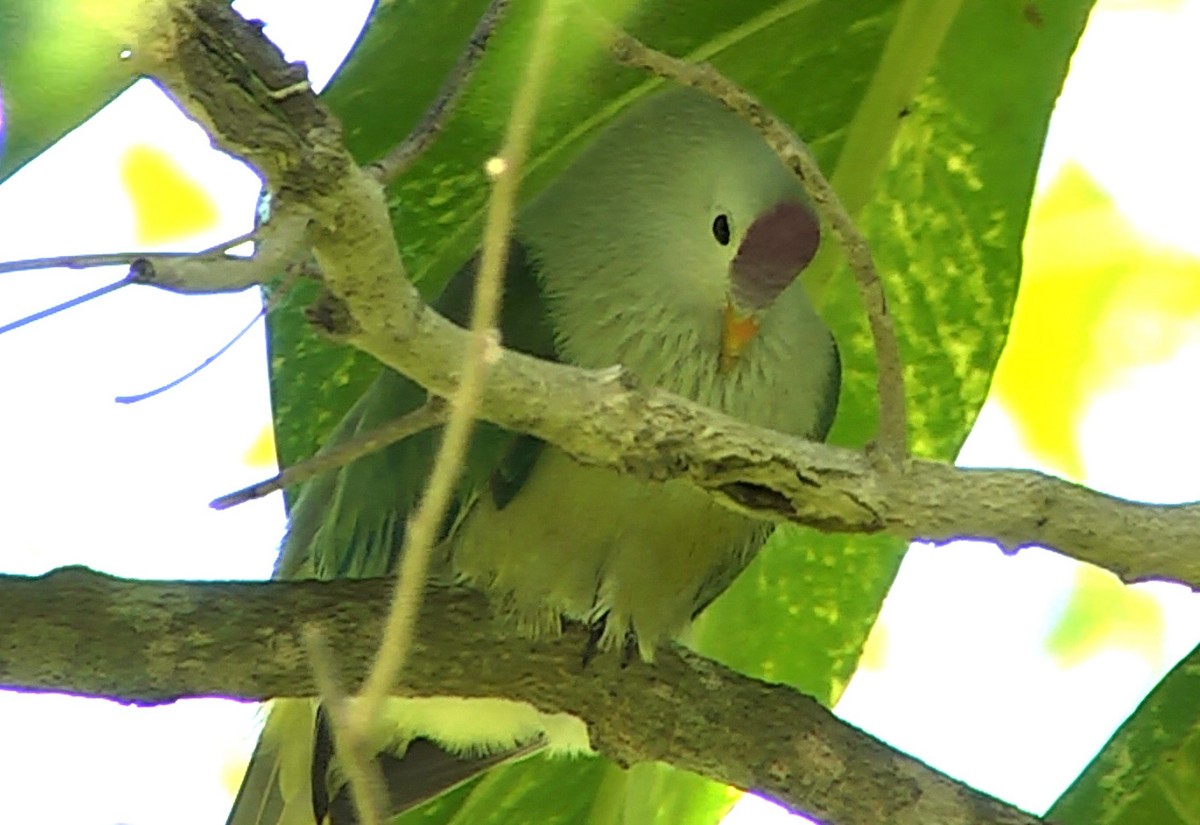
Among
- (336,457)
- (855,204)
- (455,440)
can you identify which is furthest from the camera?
(855,204)

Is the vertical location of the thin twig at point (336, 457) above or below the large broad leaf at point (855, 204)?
below

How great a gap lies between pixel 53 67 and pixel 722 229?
0.88 metres

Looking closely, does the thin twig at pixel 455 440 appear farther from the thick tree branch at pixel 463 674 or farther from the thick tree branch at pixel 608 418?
the thick tree branch at pixel 463 674

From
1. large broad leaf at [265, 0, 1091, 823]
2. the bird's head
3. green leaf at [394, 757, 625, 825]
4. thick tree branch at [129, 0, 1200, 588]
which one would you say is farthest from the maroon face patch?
green leaf at [394, 757, 625, 825]

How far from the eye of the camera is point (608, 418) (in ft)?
4.24

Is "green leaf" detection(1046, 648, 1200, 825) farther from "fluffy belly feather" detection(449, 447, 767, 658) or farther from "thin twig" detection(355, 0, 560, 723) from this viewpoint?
"thin twig" detection(355, 0, 560, 723)

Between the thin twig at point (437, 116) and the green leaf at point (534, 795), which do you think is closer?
the thin twig at point (437, 116)

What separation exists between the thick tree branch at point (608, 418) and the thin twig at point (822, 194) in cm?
4

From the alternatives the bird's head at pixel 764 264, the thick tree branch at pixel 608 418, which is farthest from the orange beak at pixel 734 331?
the thick tree branch at pixel 608 418

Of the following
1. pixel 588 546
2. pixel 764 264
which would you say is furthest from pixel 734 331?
pixel 588 546

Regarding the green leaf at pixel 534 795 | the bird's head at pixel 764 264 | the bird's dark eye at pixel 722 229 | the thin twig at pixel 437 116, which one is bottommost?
the thin twig at pixel 437 116

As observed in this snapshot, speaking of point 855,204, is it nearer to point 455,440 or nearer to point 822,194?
point 822,194

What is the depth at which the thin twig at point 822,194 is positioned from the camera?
3.99ft

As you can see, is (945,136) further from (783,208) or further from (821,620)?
(821,620)
